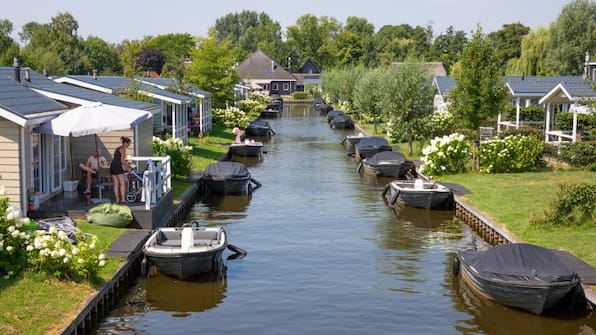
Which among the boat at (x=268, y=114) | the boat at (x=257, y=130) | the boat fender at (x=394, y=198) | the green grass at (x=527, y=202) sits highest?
the boat at (x=268, y=114)

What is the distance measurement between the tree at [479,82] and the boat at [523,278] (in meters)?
18.0

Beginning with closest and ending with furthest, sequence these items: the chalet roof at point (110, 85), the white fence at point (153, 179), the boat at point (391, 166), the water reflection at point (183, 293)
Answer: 1. the water reflection at point (183, 293)
2. the white fence at point (153, 179)
3. the chalet roof at point (110, 85)
4. the boat at point (391, 166)

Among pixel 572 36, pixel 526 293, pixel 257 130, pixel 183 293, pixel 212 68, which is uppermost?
pixel 572 36

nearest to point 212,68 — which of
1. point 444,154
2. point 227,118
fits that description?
point 227,118

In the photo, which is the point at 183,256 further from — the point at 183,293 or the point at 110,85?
the point at 110,85

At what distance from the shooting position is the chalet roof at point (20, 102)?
18641 millimetres

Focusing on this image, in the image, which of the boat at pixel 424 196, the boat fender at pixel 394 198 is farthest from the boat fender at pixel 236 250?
the boat fender at pixel 394 198

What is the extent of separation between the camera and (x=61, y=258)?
14984 mm

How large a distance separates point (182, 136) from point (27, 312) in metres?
29.8

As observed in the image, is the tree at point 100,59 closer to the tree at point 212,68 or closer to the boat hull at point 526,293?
the tree at point 212,68

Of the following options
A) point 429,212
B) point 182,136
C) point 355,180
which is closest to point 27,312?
point 429,212

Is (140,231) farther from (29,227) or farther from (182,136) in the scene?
(182,136)

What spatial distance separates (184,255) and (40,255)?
3.47m

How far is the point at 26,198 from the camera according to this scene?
19844 mm
